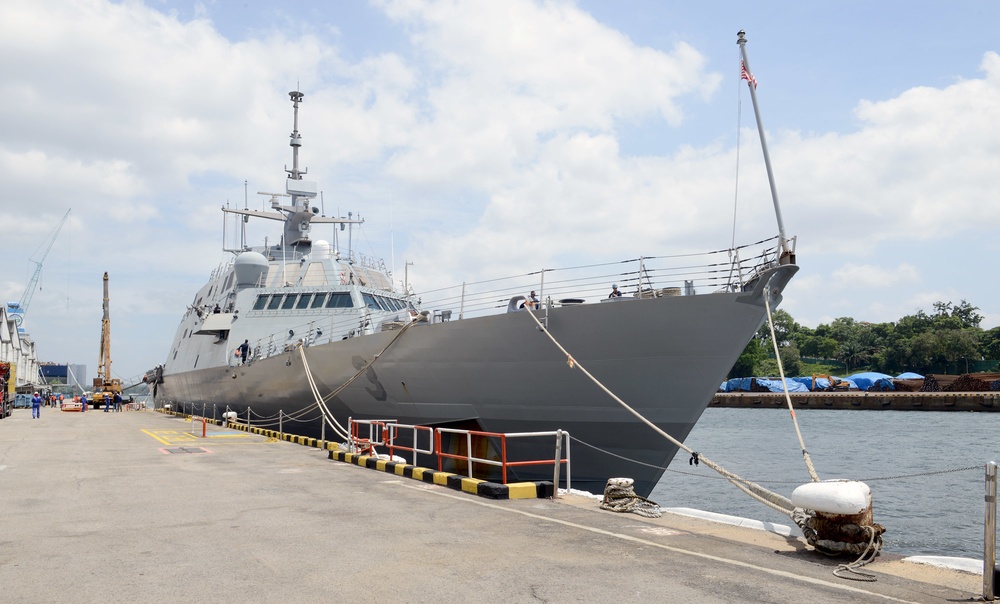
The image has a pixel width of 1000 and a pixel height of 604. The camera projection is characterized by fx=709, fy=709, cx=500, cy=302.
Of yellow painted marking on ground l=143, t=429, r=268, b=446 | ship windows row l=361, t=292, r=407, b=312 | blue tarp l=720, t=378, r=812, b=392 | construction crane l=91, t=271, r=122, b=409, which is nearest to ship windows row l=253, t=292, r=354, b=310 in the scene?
ship windows row l=361, t=292, r=407, b=312

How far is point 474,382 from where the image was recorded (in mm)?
12656

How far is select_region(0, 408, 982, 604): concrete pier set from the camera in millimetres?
4793

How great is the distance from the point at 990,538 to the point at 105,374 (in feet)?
225

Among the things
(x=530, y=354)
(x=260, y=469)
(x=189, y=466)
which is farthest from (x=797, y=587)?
(x=189, y=466)

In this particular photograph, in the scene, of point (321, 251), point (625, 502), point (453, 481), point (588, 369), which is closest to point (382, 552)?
point (625, 502)

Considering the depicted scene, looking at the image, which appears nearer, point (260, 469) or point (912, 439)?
point (260, 469)

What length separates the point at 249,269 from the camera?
24.3 metres

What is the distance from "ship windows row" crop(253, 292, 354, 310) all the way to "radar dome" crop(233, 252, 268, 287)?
1479 millimetres

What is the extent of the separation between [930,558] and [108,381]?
193ft

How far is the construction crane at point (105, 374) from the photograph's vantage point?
51969mm

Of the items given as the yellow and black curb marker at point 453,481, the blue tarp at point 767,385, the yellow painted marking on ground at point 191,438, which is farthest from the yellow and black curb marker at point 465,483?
the blue tarp at point 767,385

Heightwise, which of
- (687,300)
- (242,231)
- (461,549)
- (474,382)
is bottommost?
(461,549)

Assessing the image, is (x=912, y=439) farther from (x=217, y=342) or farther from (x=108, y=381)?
(x=108, y=381)

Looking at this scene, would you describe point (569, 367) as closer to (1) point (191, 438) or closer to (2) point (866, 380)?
(1) point (191, 438)
